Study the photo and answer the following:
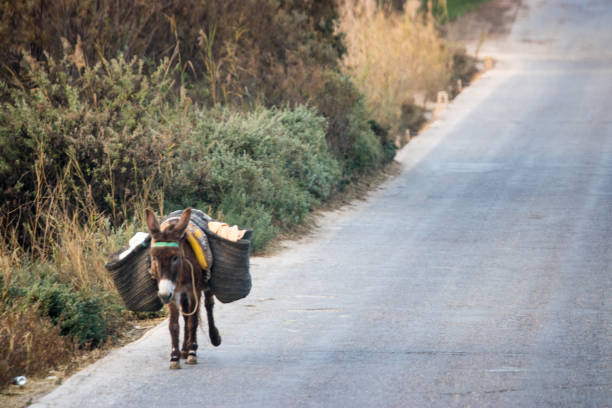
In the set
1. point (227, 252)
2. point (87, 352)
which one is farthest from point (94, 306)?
point (227, 252)

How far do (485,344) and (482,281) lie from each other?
295 cm

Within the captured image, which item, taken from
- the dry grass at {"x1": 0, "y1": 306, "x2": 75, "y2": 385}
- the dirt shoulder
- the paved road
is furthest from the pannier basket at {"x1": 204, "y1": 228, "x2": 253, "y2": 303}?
the dirt shoulder

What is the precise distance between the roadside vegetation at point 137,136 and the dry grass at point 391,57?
1021 mm

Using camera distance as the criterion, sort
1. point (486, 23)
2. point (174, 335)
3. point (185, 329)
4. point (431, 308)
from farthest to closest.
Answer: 1. point (486, 23)
2. point (431, 308)
3. point (185, 329)
4. point (174, 335)

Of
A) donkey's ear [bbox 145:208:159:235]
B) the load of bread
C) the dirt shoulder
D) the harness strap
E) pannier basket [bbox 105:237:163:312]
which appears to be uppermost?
donkey's ear [bbox 145:208:159:235]

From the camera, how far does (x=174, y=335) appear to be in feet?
27.6

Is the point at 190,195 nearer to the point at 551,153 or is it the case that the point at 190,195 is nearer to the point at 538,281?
the point at 538,281

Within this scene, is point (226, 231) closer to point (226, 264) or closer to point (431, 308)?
point (226, 264)

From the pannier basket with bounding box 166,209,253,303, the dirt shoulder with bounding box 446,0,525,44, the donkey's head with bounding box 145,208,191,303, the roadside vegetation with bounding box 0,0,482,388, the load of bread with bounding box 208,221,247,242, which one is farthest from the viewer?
the dirt shoulder with bounding box 446,0,525,44

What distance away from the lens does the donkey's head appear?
781 centimetres

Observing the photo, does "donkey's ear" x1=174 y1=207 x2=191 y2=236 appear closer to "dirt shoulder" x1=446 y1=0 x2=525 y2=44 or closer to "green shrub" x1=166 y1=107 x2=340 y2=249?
"green shrub" x1=166 y1=107 x2=340 y2=249

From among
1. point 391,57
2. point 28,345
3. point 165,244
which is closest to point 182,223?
point 165,244

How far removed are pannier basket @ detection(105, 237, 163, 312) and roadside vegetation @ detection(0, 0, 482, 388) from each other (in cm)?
90

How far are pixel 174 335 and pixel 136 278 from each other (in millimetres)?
553
